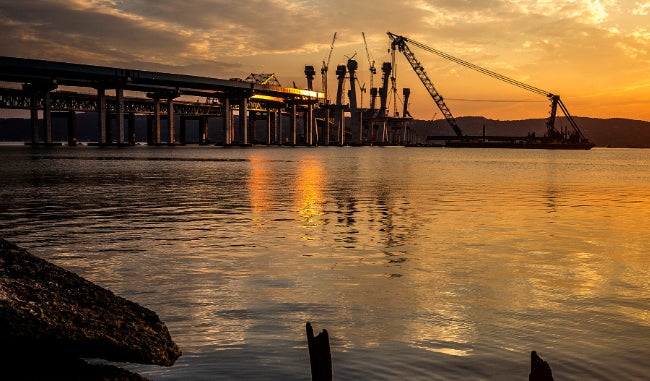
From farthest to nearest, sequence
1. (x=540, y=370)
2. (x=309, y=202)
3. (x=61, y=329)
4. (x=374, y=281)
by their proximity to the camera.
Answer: (x=309, y=202), (x=374, y=281), (x=61, y=329), (x=540, y=370)

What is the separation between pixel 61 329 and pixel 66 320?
0.59ft

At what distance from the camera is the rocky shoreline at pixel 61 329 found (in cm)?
685

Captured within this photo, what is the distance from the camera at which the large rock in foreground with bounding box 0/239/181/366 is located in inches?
269

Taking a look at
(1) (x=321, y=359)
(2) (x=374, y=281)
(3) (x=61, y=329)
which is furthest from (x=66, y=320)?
(2) (x=374, y=281)

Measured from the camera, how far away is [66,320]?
7191 mm

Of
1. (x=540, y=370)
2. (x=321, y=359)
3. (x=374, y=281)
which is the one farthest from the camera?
(x=374, y=281)

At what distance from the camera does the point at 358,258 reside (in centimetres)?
1766

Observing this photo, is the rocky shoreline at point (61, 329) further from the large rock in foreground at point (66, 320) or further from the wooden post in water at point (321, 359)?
the wooden post in water at point (321, 359)

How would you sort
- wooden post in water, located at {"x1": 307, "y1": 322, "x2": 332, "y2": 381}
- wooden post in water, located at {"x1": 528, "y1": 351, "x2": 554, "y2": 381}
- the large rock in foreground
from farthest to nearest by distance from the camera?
the large rock in foreground
wooden post in water, located at {"x1": 307, "y1": 322, "x2": 332, "y2": 381}
wooden post in water, located at {"x1": 528, "y1": 351, "x2": 554, "y2": 381}

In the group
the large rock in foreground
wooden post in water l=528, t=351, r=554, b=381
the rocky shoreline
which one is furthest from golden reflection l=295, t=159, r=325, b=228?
wooden post in water l=528, t=351, r=554, b=381

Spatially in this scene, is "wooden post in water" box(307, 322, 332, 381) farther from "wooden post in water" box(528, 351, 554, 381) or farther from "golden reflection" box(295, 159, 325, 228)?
"golden reflection" box(295, 159, 325, 228)

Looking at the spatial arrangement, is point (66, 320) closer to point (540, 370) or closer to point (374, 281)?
point (540, 370)

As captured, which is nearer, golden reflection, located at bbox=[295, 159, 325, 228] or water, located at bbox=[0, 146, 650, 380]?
water, located at bbox=[0, 146, 650, 380]

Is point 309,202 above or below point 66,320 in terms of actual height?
below
